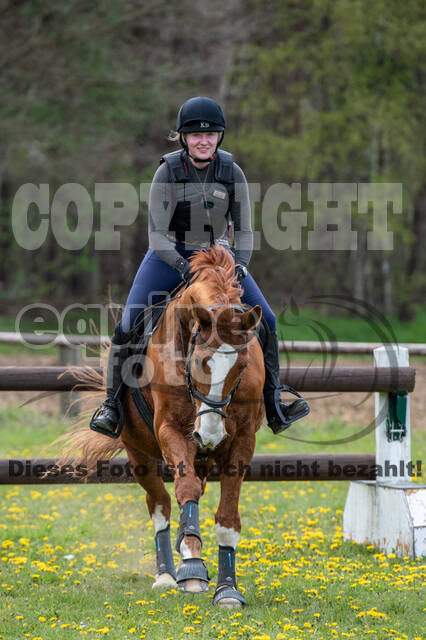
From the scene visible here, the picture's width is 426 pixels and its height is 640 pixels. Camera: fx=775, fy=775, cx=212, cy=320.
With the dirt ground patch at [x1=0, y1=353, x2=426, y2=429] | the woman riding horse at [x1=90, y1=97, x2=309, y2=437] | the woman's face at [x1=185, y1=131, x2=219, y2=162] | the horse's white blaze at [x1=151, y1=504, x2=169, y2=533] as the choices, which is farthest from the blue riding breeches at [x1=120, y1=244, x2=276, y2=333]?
the dirt ground patch at [x1=0, y1=353, x2=426, y2=429]

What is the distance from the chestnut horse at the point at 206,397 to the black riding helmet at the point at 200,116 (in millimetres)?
872

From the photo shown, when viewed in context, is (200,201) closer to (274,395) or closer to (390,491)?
(274,395)

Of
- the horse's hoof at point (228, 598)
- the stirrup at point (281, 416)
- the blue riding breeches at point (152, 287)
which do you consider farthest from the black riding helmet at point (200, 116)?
the horse's hoof at point (228, 598)

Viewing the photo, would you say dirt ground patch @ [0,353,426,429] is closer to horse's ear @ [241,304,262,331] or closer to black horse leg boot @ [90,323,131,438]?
Answer: black horse leg boot @ [90,323,131,438]

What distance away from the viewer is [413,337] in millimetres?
22688

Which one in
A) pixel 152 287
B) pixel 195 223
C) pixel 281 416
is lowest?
pixel 281 416

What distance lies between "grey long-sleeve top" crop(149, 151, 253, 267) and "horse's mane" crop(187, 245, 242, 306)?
0.30 m

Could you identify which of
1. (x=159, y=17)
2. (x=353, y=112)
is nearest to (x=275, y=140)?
(x=353, y=112)

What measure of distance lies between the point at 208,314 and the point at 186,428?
2.62 feet

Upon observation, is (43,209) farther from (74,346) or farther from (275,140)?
(74,346)

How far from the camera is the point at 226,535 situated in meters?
4.64

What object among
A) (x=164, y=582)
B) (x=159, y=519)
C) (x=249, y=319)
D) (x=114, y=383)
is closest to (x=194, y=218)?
(x=249, y=319)

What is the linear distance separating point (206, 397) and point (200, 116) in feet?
6.25

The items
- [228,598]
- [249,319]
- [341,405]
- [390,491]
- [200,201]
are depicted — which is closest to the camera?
[249,319]
